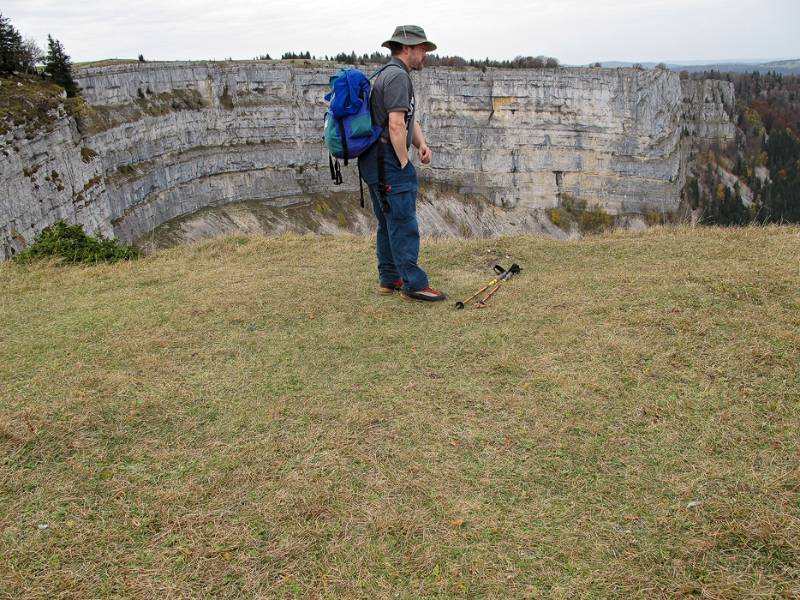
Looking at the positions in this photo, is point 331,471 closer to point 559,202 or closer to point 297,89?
point 297,89

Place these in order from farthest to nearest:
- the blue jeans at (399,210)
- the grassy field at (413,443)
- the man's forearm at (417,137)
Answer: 1. the man's forearm at (417,137)
2. the blue jeans at (399,210)
3. the grassy field at (413,443)

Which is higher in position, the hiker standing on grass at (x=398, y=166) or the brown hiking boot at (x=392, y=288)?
the hiker standing on grass at (x=398, y=166)

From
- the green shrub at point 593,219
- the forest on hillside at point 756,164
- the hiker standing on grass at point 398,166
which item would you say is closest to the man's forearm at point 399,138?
the hiker standing on grass at point 398,166

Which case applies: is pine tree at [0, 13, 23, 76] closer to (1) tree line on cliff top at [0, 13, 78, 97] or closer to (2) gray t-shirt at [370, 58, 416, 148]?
(1) tree line on cliff top at [0, 13, 78, 97]

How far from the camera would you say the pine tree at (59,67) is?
29.5 meters

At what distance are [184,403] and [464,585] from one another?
310cm

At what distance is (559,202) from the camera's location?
66000mm

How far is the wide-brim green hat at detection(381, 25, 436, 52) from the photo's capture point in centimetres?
695

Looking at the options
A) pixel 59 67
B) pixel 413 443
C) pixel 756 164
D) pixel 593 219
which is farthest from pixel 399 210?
pixel 756 164

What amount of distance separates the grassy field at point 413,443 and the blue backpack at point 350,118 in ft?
6.59

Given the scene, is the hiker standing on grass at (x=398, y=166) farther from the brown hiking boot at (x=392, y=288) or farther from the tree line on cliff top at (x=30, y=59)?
the tree line on cliff top at (x=30, y=59)

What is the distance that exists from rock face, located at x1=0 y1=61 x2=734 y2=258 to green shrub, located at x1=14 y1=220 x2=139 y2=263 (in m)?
13.5

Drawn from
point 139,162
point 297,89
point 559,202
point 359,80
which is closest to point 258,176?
point 297,89

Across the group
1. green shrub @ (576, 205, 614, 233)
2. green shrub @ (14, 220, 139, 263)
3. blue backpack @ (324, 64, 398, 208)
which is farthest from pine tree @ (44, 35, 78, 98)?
green shrub @ (576, 205, 614, 233)
